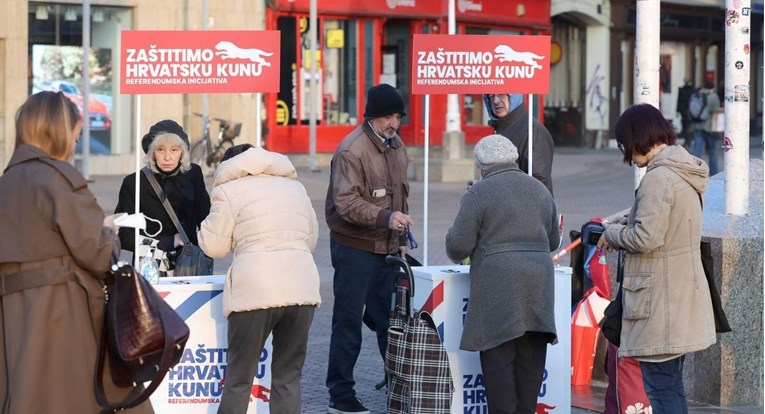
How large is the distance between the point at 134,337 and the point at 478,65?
3.44 meters

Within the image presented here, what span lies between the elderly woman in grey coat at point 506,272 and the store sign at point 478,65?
3.38 feet

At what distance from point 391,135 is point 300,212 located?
1473 mm

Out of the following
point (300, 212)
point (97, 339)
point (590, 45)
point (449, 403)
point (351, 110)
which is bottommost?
point (449, 403)

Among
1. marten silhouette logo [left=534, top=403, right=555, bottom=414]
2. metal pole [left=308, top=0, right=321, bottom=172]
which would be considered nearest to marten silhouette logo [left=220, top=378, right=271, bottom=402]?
marten silhouette logo [left=534, top=403, right=555, bottom=414]

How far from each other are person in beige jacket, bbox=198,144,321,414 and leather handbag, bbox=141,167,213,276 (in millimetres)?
891

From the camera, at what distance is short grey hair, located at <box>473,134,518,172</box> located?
22.0ft

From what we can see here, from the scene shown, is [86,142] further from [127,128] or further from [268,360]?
[268,360]

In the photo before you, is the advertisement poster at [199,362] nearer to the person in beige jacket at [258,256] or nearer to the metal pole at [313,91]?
the person in beige jacket at [258,256]

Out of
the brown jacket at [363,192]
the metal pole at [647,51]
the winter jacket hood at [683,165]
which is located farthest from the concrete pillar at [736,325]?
the brown jacket at [363,192]

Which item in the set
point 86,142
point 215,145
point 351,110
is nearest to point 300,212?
point 86,142

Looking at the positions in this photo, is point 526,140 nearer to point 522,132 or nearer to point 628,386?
point 522,132

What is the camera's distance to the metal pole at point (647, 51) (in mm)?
8617

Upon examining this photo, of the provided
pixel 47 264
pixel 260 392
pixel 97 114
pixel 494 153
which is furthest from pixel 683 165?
pixel 97 114

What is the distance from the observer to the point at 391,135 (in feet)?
25.8
